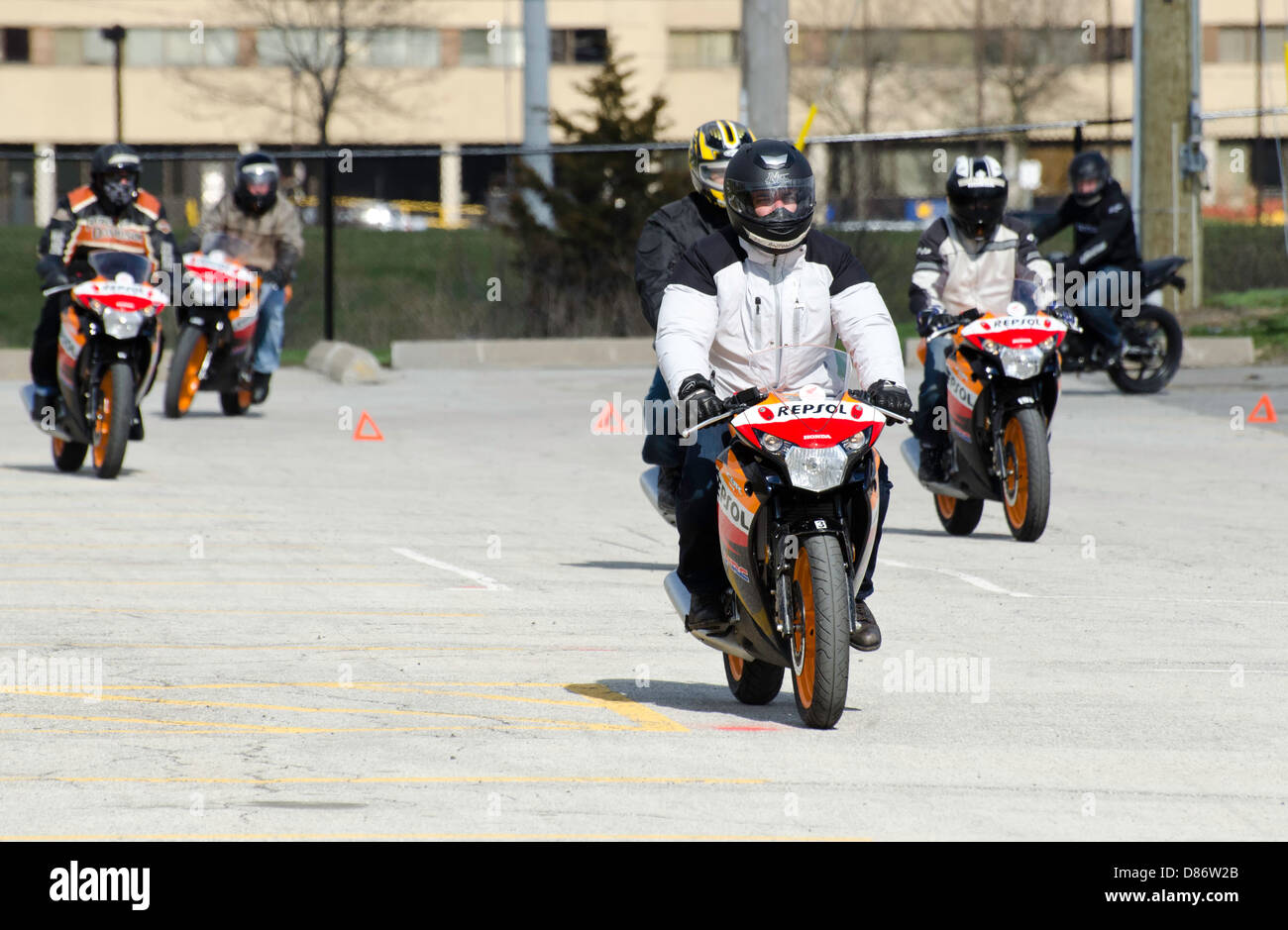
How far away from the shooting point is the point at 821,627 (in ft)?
21.3

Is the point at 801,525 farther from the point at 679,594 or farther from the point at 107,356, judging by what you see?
the point at 107,356

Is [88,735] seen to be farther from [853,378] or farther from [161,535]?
[161,535]

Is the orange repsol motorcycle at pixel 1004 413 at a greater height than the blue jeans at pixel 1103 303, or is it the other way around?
the blue jeans at pixel 1103 303

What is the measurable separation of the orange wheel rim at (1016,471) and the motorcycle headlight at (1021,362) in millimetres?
247

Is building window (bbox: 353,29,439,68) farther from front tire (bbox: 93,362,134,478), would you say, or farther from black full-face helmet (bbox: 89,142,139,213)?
front tire (bbox: 93,362,134,478)

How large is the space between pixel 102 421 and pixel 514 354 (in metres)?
9.56

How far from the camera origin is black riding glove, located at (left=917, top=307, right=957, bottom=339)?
37.8ft

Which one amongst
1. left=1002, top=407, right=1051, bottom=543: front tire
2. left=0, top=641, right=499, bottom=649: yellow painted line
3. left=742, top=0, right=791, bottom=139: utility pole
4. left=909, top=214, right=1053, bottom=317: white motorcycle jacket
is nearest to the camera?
left=0, top=641, right=499, bottom=649: yellow painted line

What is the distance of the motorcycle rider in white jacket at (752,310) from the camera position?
7.04 meters

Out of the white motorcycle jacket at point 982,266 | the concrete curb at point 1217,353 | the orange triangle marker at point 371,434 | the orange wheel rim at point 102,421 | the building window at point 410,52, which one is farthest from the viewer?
the building window at point 410,52

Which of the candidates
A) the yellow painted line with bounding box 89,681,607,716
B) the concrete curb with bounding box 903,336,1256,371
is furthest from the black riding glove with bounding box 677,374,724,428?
the concrete curb with bounding box 903,336,1256,371

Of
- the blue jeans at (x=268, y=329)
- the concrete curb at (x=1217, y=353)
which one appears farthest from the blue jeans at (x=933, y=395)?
the concrete curb at (x=1217, y=353)

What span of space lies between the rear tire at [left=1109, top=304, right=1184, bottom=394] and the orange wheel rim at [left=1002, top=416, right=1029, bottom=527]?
26.1 feet

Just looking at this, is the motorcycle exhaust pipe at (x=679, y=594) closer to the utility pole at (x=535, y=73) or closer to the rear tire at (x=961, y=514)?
the rear tire at (x=961, y=514)
